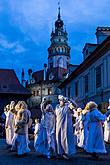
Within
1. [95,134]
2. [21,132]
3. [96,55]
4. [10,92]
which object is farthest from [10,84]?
[95,134]

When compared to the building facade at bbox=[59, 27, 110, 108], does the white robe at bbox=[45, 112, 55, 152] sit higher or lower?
lower

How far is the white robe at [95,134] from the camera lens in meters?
10.6

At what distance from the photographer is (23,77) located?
94000mm

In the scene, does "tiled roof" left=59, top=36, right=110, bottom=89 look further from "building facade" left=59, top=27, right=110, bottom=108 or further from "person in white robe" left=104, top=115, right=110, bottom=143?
"person in white robe" left=104, top=115, right=110, bottom=143

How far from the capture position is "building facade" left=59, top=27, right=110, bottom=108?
24.0 m

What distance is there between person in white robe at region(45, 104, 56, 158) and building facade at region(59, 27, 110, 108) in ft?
38.1

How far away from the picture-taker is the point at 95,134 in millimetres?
10680

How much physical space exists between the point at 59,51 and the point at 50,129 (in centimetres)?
8922

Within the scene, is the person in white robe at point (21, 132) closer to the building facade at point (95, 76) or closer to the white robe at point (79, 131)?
the white robe at point (79, 131)

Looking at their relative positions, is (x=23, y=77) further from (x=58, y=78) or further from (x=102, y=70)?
(x=102, y=70)

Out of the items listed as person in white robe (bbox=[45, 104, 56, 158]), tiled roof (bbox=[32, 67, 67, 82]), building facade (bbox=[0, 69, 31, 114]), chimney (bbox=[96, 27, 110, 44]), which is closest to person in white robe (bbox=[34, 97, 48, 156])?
person in white robe (bbox=[45, 104, 56, 158])

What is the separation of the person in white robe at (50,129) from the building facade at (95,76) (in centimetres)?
1162

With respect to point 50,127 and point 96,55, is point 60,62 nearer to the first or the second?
point 96,55

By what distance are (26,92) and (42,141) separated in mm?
34301
